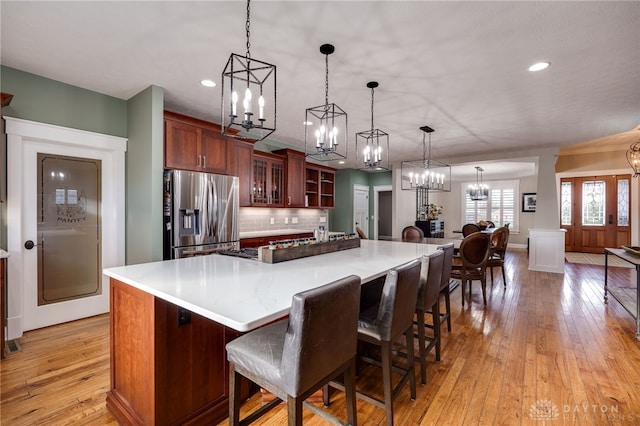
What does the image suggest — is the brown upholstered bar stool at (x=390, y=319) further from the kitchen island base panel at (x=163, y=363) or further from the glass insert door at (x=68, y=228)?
the glass insert door at (x=68, y=228)

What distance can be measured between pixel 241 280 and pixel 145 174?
→ 2.36m

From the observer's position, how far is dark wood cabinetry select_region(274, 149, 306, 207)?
18.5ft

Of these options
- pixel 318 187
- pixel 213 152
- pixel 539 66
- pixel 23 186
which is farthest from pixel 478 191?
pixel 23 186

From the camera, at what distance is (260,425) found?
1.72 meters

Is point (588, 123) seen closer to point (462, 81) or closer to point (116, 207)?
point (462, 81)

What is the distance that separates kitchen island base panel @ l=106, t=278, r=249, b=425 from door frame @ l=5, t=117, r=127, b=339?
1964 millimetres

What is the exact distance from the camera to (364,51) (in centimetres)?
239

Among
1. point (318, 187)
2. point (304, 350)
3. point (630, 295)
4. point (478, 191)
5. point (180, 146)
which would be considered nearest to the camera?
point (304, 350)

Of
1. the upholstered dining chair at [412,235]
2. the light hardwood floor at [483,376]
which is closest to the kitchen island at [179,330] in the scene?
the light hardwood floor at [483,376]

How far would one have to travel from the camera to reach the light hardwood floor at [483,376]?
1.80 meters

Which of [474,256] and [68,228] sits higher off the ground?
[68,228]

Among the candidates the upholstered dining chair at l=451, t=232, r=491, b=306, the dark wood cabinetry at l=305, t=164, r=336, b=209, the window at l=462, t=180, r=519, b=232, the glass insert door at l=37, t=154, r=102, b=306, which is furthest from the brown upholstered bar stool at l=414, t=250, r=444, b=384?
the window at l=462, t=180, r=519, b=232

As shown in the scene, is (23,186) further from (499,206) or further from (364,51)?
(499,206)

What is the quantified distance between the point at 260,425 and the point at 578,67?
12.3 feet
